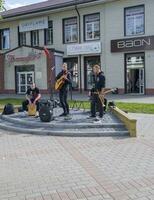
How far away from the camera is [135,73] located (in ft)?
93.9

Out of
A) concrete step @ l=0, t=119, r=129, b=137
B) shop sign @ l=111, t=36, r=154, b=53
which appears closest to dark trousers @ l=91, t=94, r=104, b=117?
concrete step @ l=0, t=119, r=129, b=137

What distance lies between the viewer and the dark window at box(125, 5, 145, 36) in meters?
27.6

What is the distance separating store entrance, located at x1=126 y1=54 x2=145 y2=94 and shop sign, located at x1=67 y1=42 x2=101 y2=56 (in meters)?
2.65

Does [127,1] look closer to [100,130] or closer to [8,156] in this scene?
[100,130]

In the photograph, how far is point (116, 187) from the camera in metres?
5.55

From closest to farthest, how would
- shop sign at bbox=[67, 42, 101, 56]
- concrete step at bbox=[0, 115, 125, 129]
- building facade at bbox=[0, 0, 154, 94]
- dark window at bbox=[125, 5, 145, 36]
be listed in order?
concrete step at bbox=[0, 115, 125, 129] < dark window at bbox=[125, 5, 145, 36] < building facade at bbox=[0, 0, 154, 94] < shop sign at bbox=[67, 42, 101, 56]

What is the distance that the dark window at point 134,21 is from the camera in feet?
90.6

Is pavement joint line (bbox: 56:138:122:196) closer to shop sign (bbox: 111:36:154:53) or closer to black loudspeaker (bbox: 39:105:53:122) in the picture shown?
black loudspeaker (bbox: 39:105:53:122)

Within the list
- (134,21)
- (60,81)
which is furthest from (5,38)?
(60,81)

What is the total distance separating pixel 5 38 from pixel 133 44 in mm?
14704

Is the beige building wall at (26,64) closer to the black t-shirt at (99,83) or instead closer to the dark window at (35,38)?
the dark window at (35,38)

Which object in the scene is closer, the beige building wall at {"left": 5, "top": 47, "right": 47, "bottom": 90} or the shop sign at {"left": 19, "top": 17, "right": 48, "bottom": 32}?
the beige building wall at {"left": 5, "top": 47, "right": 47, "bottom": 90}

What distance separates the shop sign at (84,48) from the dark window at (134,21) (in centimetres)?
267

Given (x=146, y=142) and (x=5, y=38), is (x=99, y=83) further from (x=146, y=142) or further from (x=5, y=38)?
(x=5, y=38)
